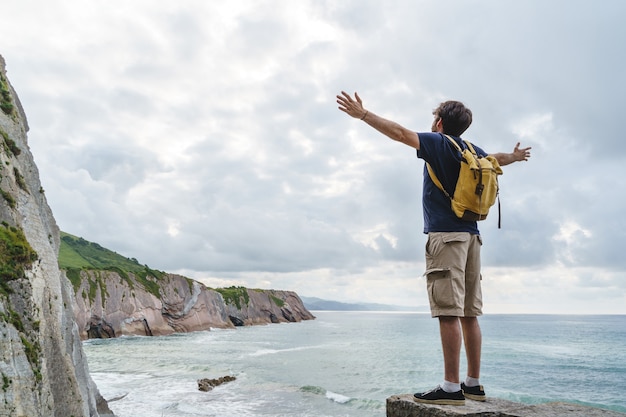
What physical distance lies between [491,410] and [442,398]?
396 mm

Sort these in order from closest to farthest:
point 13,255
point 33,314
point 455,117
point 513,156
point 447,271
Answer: point 447,271, point 455,117, point 513,156, point 33,314, point 13,255

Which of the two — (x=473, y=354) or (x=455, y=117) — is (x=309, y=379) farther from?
(x=455, y=117)

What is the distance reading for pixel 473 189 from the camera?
389 cm

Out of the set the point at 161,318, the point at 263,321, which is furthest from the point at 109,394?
the point at 263,321

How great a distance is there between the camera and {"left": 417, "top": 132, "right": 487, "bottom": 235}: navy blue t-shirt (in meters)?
3.96

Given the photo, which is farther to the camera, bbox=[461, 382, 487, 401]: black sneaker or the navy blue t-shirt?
bbox=[461, 382, 487, 401]: black sneaker

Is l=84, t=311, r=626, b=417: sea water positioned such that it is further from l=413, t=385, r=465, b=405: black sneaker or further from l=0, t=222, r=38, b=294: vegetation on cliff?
l=413, t=385, r=465, b=405: black sneaker

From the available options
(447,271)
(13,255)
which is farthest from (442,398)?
(13,255)

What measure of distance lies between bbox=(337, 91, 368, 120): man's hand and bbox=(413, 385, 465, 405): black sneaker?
2472 mm

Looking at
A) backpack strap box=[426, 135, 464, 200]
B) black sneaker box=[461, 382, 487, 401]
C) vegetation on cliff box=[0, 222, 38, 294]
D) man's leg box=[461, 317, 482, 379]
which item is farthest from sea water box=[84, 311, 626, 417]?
backpack strap box=[426, 135, 464, 200]

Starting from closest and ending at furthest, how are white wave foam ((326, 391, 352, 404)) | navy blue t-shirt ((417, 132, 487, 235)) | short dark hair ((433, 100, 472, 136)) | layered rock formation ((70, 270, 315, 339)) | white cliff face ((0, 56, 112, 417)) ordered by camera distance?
navy blue t-shirt ((417, 132, 487, 235)) < short dark hair ((433, 100, 472, 136)) < white cliff face ((0, 56, 112, 417)) < white wave foam ((326, 391, 352, 404)) < layered rock formation ((70, 270, 315, 339))

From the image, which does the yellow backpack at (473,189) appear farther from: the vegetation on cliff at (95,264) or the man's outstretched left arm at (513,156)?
the vegetation on cliff at (95,264)

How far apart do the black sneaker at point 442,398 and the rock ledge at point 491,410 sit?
47mm

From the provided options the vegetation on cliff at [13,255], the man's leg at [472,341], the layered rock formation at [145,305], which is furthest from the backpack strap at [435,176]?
the layered rock formation at [145,305]
